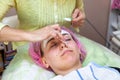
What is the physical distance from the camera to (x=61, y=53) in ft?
3.94

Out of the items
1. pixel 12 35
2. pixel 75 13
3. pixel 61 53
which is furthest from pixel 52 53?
pixel 75 13

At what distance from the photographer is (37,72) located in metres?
1.25

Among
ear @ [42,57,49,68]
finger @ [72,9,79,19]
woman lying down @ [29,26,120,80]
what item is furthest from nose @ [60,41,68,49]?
finger @ [72,9,79,19]

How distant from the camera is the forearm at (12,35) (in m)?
1.16

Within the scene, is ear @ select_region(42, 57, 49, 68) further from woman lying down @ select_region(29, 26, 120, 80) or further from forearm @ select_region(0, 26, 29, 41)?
forearm @ select_region(0, 26, 29, 41)

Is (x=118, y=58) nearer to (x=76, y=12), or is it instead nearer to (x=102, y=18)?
(x=76, y=12)

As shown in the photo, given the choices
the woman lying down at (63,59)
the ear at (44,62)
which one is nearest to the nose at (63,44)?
the woman lying down at (63,59)

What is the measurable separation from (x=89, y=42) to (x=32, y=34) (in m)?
0.48

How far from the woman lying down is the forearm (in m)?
0.09

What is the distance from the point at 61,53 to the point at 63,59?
0.11 feet

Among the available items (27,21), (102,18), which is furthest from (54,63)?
(102,18)

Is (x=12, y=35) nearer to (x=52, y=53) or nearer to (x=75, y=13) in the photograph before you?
(x=52, y=53)

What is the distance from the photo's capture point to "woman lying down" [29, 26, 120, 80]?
115 centimetres

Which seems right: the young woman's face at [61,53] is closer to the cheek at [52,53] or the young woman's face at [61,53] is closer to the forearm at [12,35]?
the cheek at [52,53]
